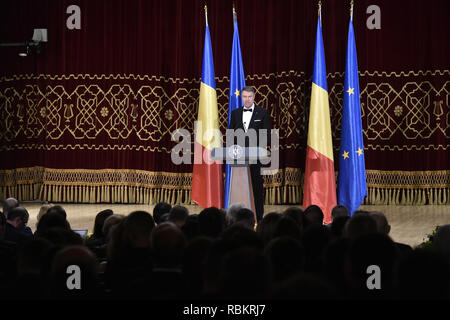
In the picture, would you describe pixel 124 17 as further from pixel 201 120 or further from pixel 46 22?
pixel 201 120

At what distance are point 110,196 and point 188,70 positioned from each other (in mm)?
2141

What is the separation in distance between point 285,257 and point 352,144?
5.24m

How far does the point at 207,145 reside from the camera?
793cm

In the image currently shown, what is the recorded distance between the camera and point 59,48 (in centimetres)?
987

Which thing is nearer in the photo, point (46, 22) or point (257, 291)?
point (257, 291)

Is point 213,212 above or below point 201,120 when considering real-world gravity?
below

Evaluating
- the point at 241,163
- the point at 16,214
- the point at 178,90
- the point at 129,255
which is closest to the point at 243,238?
the point at 129,255

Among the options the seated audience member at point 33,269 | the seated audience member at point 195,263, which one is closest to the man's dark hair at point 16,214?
the seated audience member at point 33,269

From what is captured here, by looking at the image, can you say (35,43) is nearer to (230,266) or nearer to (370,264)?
(370,264)

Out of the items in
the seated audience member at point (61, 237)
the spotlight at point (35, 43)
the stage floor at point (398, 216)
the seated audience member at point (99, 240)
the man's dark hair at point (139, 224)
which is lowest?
the stage floor at point (398, 216)

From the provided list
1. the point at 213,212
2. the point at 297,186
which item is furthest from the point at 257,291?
the point at 297,186

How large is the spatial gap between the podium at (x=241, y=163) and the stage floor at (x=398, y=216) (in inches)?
57.1

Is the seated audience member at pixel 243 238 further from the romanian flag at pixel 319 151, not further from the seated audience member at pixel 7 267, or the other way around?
the romanian flag at pixel 319 151

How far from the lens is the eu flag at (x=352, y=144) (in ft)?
25.2
